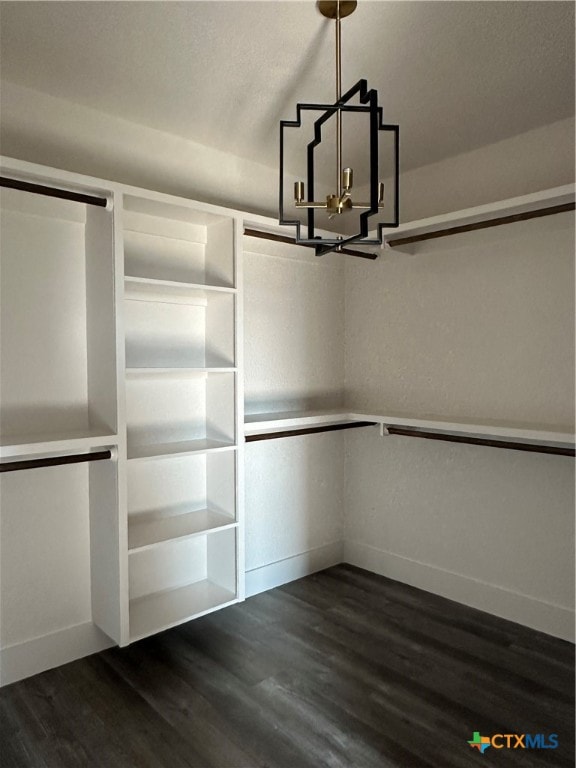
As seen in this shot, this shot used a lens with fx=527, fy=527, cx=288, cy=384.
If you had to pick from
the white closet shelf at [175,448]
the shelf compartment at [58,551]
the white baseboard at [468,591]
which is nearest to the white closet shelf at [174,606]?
the shelf compartment at [58,551]

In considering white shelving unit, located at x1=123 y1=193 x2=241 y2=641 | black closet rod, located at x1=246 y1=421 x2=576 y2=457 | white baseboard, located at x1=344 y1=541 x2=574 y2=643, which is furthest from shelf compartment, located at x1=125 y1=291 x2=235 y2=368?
white baseboard, located at x1=344 y1=541 x2=574 y2=643

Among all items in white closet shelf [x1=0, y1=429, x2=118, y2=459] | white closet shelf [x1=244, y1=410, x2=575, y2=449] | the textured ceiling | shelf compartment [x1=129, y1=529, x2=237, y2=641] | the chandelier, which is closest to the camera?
the chandelier

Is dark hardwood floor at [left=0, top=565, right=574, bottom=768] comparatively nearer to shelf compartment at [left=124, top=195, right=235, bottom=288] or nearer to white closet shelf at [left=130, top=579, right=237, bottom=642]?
white closet shelf at [left=130, top=579, right=237, bottom=642]

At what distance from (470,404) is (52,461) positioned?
2180mm

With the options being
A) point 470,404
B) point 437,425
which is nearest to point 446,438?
point 437,425

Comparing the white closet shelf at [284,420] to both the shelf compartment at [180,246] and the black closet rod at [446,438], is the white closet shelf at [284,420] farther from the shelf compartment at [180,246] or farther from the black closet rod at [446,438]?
the shelf compartment at [180,246]

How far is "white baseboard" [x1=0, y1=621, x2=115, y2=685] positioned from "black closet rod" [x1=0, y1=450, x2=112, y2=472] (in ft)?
2.86

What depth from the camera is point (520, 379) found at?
9.10 feet

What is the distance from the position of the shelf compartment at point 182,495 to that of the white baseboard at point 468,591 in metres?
1.26

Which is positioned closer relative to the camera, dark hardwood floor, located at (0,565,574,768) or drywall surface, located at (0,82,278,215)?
dark hardwood floor, located at (0,565,574,768)

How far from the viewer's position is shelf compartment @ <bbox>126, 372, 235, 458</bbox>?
2672 millimetres

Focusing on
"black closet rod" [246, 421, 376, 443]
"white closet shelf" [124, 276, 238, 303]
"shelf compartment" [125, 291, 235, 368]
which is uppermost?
"white closet shelf" [124, 276, 238, 303]

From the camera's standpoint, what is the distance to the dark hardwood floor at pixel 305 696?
188cm

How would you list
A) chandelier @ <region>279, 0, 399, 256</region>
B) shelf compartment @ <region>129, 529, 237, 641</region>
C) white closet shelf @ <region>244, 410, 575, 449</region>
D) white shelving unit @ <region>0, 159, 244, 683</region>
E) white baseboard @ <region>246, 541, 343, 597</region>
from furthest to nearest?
white baseboard @ <region>246, 541, 343, 597</region> → shelf compartment @ <region>129, 529, 237, 641</region> → white closet shelf @ <region>244, 410, 575, 449</region> → white shelving unit @ <region>0, 159, 244, 683</region> → chandelier @ <region>279, 0, 399, 256</region>
